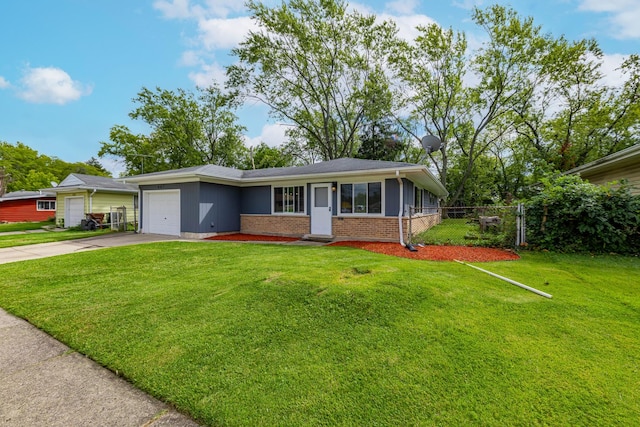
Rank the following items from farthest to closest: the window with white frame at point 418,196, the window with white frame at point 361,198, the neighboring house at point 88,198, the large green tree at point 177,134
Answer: the large green tree at point 177,134 → the neighboring house at point 88,198 → the window with white frame at point 418,196 → the window with white frame at point 361,198

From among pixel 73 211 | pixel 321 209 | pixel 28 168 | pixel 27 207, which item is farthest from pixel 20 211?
pixel 321 209

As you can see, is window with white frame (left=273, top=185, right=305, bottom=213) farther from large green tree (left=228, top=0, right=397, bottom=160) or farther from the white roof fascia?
large green tree (left=228, top=0, right=397, bottom=160)

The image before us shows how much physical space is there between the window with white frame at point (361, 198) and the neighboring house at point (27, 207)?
23836 mm

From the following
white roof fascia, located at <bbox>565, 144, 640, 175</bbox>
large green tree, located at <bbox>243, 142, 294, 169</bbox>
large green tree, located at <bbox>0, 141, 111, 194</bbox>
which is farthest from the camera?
large green tree, located at <bbox>0, 141, 111, 194</bbox>

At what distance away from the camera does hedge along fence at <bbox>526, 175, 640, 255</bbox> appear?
6.41m

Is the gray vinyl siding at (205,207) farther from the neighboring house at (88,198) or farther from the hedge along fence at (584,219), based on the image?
the hedge along fence at (584,219)

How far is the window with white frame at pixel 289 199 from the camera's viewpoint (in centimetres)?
1100

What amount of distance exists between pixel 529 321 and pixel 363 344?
6.10 ft

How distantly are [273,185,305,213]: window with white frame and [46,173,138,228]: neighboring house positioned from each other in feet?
33.4

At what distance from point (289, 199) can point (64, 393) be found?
30.7ft

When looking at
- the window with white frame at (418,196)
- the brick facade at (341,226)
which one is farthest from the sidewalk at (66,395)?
the window with white frame at (418,196)

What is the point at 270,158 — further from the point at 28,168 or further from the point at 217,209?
the point at 28,168

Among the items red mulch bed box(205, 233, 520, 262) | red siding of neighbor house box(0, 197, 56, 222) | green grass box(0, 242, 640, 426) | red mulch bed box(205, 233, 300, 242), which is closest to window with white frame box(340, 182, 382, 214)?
red mulch bed box(205, 233, 520, 262)

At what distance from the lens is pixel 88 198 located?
15578 mm
